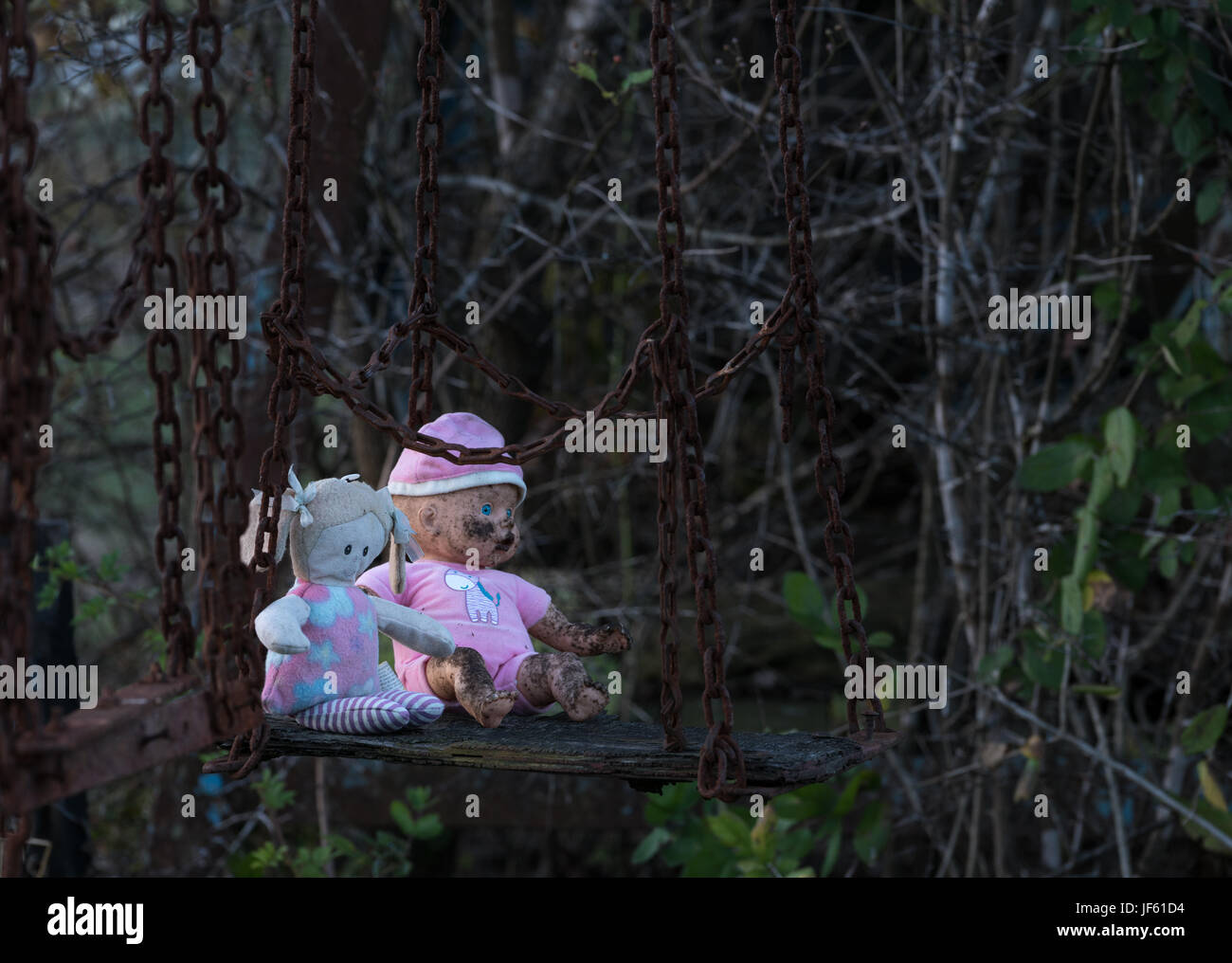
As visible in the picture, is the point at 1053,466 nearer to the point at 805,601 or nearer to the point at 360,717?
the point at 805,601

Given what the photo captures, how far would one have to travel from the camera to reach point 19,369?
1.40 m

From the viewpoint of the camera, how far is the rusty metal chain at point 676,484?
1718 mm

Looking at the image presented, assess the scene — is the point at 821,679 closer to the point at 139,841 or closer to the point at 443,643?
the point at 139,841

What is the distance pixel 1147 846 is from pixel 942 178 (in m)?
1.87

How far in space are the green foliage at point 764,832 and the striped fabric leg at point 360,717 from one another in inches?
52.8

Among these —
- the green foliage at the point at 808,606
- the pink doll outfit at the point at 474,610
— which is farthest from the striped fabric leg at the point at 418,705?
the green foliage at the point at 808,606

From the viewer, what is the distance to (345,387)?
1949mm

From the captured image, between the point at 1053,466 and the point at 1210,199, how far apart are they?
757mm

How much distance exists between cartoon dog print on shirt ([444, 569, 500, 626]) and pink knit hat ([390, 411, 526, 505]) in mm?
140

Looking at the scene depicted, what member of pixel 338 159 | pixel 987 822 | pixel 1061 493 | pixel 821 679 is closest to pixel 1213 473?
pixel 1061 493

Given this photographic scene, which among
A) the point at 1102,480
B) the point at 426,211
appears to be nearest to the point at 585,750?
the point at 426,211

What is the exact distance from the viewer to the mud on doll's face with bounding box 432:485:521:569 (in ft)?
7.34

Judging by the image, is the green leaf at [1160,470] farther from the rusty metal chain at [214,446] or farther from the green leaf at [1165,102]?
the rusty metal chain at [214,446]

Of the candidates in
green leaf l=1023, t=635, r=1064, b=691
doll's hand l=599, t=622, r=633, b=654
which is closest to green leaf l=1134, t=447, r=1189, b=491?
green leaf l=1023, t=635, r=1064, b=691
